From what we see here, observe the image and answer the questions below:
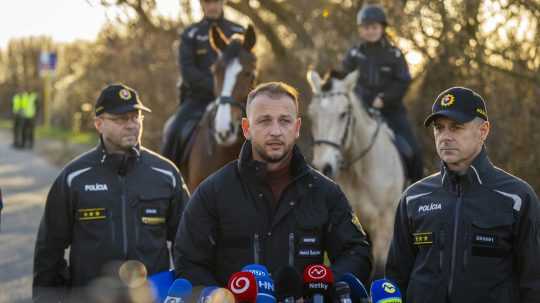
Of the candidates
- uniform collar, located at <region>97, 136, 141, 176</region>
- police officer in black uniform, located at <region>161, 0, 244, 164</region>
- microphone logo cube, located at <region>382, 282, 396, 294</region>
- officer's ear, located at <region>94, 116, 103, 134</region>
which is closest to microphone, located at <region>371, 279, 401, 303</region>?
microphone logo cube, located at <region>382, 282, 396, 294</region>

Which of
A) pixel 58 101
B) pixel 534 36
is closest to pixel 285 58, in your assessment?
pixel 534 36

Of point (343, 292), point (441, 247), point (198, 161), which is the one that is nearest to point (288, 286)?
point (343, 292)

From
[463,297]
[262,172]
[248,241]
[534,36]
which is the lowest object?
[463,297]

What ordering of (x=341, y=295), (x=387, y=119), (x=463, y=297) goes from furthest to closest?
(x=387, y=119) → (x=463, y=297) → (x=341, y=295)

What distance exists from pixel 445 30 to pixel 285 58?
5.90 metres

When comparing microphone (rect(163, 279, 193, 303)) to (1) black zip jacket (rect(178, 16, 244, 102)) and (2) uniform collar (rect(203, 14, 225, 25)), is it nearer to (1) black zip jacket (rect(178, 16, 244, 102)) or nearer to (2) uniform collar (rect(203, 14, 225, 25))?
(1) black zip jacket (rect(178, 16, 244, 102))

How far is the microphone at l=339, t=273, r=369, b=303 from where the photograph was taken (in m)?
4.11

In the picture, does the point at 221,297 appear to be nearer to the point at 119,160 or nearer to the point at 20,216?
the point at 119,160

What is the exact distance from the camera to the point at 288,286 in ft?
12.6

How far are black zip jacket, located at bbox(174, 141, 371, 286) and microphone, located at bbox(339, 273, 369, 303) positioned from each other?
0.19 meters

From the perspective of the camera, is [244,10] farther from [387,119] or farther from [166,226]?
[166,226]

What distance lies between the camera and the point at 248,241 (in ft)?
14.6

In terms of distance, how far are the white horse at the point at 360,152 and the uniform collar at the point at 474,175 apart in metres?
4.47

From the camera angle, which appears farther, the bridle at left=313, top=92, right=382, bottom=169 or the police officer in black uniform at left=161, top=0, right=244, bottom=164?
the police officer in black uniform at left=161, top=0, right=244, bottom=164
